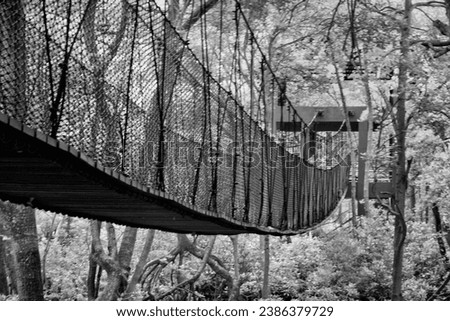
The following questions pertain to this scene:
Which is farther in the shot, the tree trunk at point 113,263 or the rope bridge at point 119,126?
the tree trunk at point 113,263

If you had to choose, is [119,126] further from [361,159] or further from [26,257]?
[361,159]

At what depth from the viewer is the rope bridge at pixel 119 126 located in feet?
7.41

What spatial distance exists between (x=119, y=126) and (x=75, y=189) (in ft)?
1.27

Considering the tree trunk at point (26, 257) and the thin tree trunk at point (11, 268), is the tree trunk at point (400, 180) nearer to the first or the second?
the tree trunk at point (26, 257)

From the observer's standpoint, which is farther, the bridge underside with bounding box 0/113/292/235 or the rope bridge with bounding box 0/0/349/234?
the rope bridge with bounding box 0/0/349/234

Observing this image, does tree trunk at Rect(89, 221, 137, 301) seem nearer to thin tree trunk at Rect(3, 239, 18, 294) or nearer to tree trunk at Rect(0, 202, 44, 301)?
tree trunk at Rect(0, 202, 44, 301)

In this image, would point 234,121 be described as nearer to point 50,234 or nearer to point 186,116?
point 186,116

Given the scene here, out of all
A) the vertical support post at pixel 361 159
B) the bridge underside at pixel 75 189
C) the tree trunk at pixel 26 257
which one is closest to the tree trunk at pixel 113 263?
the tree trunk at pixel 26 257

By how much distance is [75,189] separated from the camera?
108 inches

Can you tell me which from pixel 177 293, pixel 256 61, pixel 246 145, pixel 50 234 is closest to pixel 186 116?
pixel 246 145

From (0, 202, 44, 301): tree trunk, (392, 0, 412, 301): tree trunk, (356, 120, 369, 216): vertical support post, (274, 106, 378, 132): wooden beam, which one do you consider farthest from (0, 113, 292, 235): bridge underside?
(356, 120, 369, 216): vertical support post

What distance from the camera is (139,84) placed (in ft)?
11.1

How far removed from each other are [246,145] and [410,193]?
10.1 metres

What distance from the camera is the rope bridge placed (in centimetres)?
226
